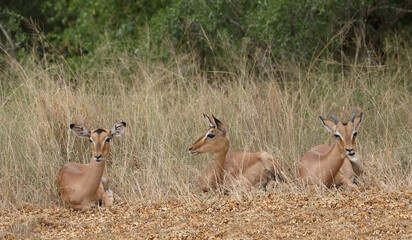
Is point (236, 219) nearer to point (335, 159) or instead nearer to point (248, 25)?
point (335, 159)

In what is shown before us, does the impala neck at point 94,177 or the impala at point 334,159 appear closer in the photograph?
the impala at point 334,159

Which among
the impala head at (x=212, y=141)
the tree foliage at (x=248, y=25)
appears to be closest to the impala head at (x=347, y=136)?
the impala head at (x=212, y=141)

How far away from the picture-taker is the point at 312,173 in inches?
273

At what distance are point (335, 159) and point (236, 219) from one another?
1516mm

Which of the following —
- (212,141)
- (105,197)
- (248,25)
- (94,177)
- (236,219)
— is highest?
(248,25)

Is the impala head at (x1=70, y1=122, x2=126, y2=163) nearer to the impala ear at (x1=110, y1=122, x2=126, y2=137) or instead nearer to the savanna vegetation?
the impala ear at (x1=110, y1=122, x2=126, y2=137)

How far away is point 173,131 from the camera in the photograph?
28.0 ft

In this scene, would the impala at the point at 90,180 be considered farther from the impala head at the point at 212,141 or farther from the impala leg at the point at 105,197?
the impala head at the point at 212,141

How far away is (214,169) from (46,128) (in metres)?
2.21

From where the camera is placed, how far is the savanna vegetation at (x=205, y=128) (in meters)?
6.01

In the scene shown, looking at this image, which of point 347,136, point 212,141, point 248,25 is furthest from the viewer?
point 248,25

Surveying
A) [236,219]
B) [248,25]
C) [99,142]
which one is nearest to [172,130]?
Answer: [99,142]

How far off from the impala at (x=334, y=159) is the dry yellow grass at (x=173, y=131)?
20cm

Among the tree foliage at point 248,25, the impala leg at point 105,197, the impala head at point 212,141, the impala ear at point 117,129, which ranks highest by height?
the tree foliage at point 248,25
